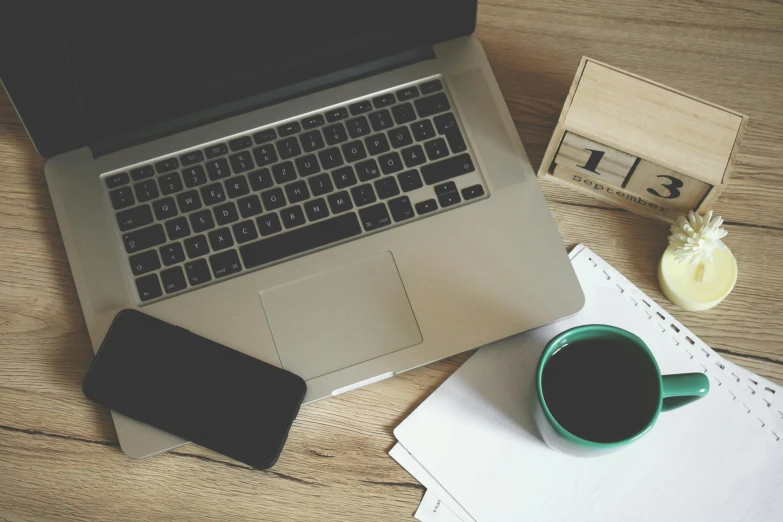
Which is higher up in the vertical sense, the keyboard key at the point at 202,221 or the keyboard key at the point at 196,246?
the keyboard key at the point at 202,221

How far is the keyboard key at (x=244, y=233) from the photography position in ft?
2.14

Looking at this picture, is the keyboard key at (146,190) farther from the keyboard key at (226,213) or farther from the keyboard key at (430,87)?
the keyboard key at (430,87)

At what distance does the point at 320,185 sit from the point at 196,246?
14 cm

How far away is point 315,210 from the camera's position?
2.15 ft

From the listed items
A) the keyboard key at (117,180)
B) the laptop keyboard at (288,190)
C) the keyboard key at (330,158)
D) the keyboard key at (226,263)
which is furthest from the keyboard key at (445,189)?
the keyboard key at (117,180)

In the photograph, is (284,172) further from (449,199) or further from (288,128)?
(449,199)

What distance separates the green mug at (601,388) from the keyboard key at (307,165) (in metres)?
0.29

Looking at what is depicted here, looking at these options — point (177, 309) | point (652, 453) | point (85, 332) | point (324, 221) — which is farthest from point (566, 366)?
point (85, 332)

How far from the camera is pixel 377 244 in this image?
0.65 meters

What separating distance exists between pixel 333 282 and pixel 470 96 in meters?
0.24

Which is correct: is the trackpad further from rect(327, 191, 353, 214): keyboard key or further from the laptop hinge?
the laptop hinge

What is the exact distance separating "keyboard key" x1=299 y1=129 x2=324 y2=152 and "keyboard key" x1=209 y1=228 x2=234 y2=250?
A: 117 millimetres

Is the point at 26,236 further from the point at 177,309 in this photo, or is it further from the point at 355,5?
the point at 355,5

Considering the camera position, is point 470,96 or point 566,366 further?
point 470,96
